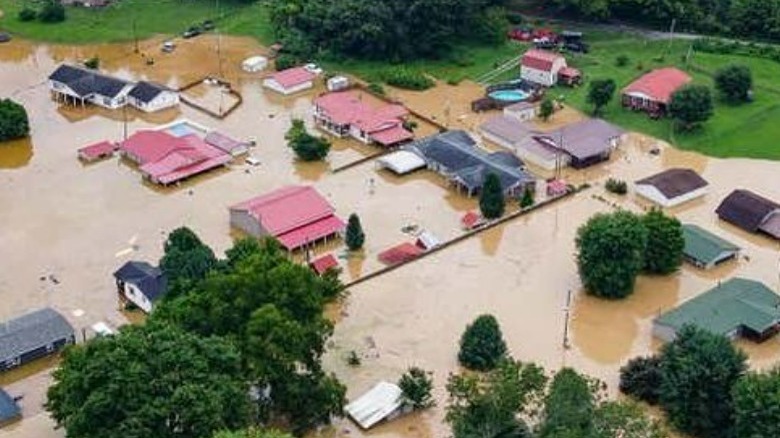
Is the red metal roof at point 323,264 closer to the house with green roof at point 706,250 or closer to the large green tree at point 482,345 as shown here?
the large green tree at point 482,345

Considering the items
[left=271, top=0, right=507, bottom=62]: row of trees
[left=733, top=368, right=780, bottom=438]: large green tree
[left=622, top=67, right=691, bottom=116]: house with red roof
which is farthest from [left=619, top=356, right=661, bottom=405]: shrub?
[left=271, top=0, right=507, bottom=62]: row of trees

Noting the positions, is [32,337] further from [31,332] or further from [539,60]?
[539,60]

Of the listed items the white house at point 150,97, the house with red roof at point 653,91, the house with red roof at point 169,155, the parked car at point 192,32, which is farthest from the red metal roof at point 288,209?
the parked car at point 192,32

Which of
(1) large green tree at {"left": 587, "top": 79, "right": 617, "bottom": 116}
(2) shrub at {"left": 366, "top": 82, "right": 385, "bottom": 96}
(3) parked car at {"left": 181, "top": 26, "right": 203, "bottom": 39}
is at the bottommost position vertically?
(3) parked car at {"left": 181, "top": 26, "right": 203, "bottom": 39}

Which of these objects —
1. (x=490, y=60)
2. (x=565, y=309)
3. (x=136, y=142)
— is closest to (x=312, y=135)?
(x=136, y=142)

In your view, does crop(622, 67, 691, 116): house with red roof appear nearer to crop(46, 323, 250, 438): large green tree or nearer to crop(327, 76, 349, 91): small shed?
crop(327, 76, 349, 91): small shed

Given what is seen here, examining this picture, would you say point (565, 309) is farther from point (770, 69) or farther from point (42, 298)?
point (770, 69)

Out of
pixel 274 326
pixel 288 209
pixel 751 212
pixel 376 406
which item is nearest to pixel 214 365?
pixel 274 326
